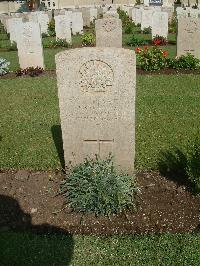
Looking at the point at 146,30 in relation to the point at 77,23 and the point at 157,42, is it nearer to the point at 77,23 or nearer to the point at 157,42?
the point at 77,23

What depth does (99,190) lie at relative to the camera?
448 centimetres

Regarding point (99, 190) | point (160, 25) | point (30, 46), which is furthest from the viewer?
point (160, 25)

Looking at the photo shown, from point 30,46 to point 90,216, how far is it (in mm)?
9276

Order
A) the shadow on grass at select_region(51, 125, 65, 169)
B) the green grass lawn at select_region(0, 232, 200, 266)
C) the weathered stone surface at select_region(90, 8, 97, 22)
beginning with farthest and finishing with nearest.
→ the weathered stone surface at select_region(90, 8, 97, 22), the shadow on grass at select_region(51, 125, 65, 169), the green grass lawn at select_region(0, 232, 200, 266)

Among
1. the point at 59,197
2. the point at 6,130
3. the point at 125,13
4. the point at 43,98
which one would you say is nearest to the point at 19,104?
the point at 43,98

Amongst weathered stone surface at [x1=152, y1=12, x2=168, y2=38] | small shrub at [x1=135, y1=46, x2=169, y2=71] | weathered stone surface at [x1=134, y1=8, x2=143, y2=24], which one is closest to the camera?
small shrub at [x1=135, y1=46, x2=169, y2=71]

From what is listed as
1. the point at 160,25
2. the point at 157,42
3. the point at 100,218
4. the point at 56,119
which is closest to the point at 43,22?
the point at 160,25

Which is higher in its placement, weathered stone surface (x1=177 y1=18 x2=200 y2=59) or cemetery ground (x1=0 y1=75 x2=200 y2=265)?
weathered stone surface (x1=177 y1=18 x2=200 y2=59)

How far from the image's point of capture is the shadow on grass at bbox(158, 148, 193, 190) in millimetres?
5254

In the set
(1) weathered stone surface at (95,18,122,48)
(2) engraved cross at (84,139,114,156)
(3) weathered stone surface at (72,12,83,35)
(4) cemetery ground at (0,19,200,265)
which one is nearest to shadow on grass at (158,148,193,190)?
(4) cemetery ground at (0,19,200,265)

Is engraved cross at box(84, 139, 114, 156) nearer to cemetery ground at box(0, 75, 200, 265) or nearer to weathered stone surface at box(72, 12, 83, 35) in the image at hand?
cemetery ground at box(0, 75, 200, 265)

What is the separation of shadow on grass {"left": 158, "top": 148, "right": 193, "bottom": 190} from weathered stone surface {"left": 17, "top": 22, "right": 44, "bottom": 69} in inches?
310

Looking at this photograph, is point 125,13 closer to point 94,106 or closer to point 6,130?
point 6,130

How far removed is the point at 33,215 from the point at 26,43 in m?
9.07
